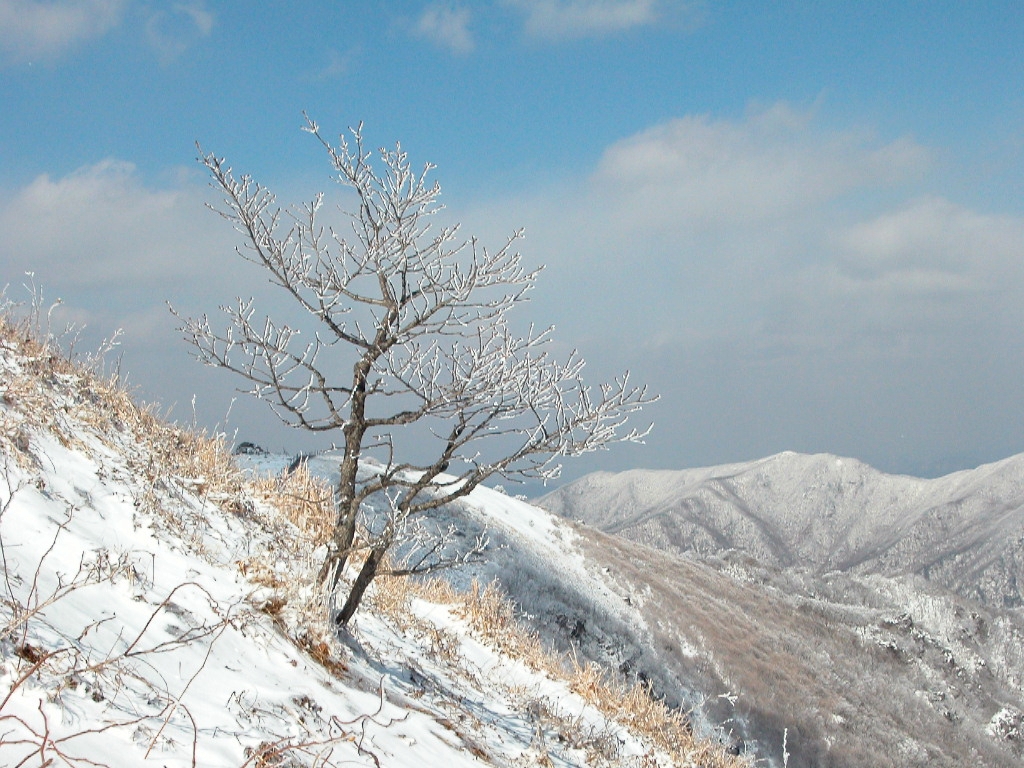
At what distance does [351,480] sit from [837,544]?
169450 millimetres

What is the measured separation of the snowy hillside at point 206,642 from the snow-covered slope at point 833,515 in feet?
304

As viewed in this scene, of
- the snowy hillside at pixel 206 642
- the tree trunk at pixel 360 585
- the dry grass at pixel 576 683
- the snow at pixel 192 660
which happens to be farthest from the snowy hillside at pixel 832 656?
the tree trunk at pixel 360 585

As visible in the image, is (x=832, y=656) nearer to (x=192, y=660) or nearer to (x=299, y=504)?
(x=299, y=504)

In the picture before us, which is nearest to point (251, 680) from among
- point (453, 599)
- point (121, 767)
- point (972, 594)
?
point (121, 767)

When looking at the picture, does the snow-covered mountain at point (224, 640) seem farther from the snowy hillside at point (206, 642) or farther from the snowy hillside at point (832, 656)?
the snowy hillside at point (832, 656)

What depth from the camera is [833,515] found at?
160 meters

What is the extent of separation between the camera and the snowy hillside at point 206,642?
260cm

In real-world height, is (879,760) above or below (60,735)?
below

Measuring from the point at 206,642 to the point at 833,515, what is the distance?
173704 millimetres

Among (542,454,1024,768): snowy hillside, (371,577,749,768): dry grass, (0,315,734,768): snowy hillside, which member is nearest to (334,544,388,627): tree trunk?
(0,315,734,768): snowy hillside

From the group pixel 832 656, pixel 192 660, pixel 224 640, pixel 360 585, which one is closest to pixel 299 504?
pixel 360 585

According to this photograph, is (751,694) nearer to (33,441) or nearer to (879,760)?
(879,760)

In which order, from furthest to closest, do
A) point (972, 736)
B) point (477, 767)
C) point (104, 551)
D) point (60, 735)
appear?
1. point (972, 736)
2. point (104, 551)
3. point (477, 767)
4. point (60, 735)

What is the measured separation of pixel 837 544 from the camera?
156m
